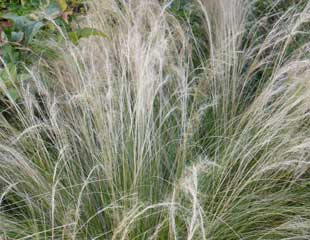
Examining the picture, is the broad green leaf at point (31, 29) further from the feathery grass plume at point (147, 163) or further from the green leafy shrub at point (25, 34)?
the feathery grass plume at point (147, 163)

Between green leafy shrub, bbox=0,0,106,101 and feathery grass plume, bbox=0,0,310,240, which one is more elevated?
green leafy shrub, bbox=0,0,106,101

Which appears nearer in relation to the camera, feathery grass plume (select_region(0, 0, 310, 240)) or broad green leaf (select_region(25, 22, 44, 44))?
feathery grass plume (select_region(0, 0, 310, 240))

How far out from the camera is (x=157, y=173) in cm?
161

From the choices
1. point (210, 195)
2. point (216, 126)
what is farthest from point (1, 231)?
point (216, 126)

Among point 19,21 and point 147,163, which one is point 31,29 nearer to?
point 19,21

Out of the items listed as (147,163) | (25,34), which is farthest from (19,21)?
(147,163)

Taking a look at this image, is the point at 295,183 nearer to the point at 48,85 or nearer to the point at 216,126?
the point at 216,126

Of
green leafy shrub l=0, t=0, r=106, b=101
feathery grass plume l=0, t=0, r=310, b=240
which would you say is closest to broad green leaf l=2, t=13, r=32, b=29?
green leafy shrub l=0, t=0, r=106, b=101

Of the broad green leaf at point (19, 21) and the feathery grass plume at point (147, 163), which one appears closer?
the feathery grass plume at point (147, 163)

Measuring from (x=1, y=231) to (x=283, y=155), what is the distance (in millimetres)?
898

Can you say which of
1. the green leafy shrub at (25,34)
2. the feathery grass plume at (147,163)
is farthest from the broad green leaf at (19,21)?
the feathery grass plume at (147,163)

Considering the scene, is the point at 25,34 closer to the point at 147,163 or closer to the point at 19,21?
the point at 19,21

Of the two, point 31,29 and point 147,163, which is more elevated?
point 31,29

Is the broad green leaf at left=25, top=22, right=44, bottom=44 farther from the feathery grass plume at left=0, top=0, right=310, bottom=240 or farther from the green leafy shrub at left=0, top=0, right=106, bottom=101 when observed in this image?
the feathery grass plume at left=0, top=0, right=310, bottom=240
